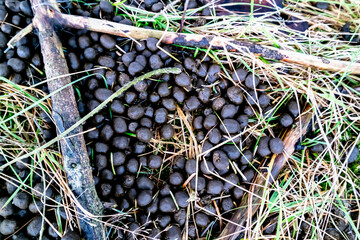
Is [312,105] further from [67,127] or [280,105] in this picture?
[67,127]

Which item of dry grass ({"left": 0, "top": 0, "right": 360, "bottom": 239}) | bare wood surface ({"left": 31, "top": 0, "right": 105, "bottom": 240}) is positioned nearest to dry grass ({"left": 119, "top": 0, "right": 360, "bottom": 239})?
dry grass ({"left": 0, "top": 0, "right": 360, "bottom": 239})

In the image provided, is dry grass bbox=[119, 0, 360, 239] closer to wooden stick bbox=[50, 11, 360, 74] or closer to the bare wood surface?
wooden stick bbox=[50, 11, 360, 74]

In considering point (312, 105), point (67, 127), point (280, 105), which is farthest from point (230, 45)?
point (67, 127)

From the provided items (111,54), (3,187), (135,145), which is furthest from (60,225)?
(111,54)

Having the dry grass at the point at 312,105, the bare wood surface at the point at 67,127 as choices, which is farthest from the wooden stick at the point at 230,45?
the bare wood surface at the point at 67,127

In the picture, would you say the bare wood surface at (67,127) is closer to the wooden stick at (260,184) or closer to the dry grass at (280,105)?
the dry grass at (280,105)

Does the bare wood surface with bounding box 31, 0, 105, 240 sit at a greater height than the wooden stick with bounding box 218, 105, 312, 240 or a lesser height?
greater
